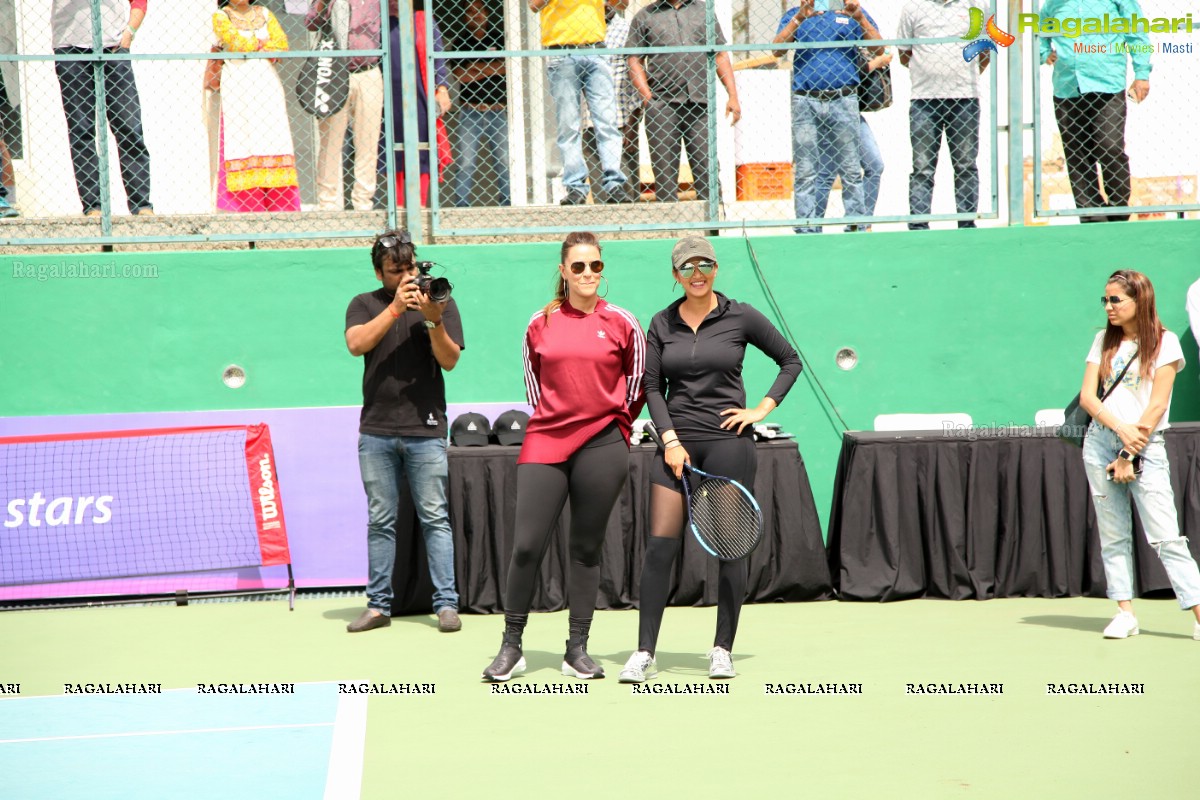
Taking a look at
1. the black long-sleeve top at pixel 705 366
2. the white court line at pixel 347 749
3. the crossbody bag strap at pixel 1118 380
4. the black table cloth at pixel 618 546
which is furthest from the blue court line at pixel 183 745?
the crossbody bag strap at pixel 1118 380

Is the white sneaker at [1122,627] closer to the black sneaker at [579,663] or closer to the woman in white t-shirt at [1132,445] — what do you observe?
the woman in white t-shirt at [1132,445]

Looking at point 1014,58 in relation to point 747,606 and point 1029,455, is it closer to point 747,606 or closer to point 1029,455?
point 1029,455

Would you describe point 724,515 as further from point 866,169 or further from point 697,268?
point 866,169

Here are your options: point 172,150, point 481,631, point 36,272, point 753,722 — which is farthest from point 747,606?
point 172,150

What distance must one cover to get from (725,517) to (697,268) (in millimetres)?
1115

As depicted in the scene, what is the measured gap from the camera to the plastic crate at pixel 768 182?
997 cm

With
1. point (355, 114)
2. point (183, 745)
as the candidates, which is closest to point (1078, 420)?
point (183, 745)

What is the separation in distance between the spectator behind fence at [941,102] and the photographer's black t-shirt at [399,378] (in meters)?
3.95

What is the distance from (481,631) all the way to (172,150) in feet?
17.7

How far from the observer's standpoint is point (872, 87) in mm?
9547

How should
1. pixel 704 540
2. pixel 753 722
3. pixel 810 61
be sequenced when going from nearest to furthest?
pixel 753 722, pixel 704 540, pixel 810 61

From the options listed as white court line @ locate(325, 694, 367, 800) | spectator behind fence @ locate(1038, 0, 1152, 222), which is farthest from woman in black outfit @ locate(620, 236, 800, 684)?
spectator behind fence @ locate(1038, 0, 1152, 222)

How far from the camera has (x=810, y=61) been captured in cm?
938

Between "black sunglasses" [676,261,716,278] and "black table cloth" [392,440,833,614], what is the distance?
228 cm
